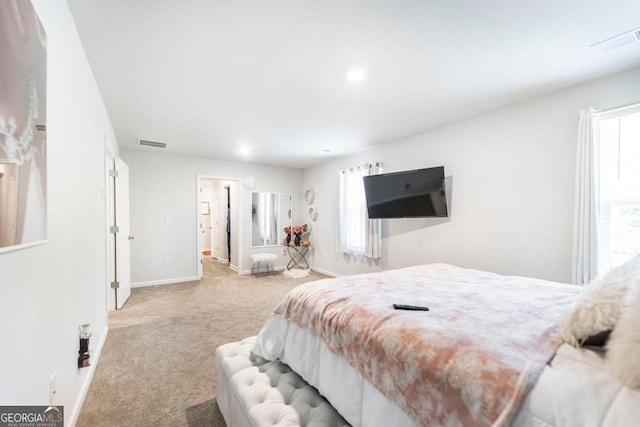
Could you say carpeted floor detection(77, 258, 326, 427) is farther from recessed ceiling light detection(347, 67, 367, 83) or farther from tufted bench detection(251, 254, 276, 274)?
recessed ceiling light detection(347, 67, 367, 83)

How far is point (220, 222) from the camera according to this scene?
24.3 ft

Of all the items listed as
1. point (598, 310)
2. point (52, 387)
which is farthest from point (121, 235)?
point (598, 310)

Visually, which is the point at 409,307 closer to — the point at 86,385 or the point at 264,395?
the point at 264,395

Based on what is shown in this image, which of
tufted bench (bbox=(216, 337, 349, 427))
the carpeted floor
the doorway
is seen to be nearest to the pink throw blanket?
tufted bench (bbox=(216, 337, 349, 427))

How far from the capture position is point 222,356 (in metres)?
1.61

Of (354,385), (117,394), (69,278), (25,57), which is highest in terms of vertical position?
(25,57)

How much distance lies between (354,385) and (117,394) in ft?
5.83

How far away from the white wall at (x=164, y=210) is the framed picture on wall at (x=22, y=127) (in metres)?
4.11

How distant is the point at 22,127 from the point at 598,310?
198 cm

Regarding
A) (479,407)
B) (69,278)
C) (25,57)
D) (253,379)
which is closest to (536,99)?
(479,407)

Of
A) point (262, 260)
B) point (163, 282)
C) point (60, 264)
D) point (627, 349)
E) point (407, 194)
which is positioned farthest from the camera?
point (262, 260)

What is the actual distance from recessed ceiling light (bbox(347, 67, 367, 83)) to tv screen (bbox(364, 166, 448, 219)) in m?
1.62

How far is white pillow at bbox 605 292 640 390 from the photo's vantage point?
2.15 ft

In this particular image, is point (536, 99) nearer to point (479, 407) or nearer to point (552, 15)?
point (552, 15)
